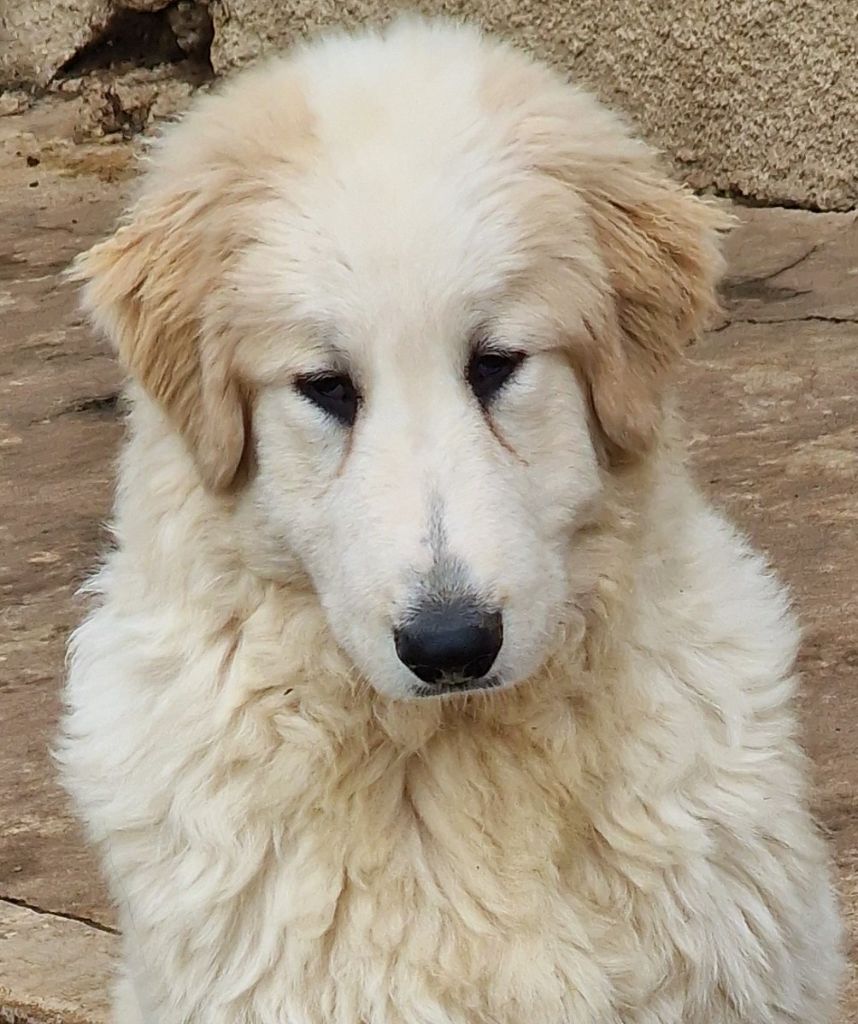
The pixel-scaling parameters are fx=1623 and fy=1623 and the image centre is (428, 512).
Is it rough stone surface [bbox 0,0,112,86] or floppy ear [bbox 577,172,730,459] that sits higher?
floppy ear [bbox 577,172,730,459]

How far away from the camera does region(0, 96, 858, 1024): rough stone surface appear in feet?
11.9

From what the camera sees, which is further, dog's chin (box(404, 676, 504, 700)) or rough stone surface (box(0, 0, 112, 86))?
rough stone surface (box(0, 0, 112, 86))

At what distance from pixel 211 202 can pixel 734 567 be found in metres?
1.07

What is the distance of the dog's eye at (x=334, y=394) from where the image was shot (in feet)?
7.62

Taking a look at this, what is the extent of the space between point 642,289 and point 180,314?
2.29 ft

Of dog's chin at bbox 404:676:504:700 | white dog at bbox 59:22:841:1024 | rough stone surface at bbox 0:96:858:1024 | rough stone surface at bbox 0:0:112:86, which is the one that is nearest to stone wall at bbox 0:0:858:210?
rough stone surface at bbox 0:96:858:1024

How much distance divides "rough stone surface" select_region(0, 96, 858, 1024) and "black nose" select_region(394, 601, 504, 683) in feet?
4.69

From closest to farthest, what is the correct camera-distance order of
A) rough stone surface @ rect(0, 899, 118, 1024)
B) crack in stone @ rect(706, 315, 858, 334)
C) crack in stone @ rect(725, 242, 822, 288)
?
rough stone surface @ rect(0, 899, 118, 1024) < crack in stone @ rect(706, 315, 858, 334) < crack in stone @ rect(725, 242, 822, 288)

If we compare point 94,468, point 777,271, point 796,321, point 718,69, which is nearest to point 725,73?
point 718,69

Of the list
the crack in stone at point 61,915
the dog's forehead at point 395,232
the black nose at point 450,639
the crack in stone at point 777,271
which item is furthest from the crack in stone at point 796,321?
the black nose at point 450,639

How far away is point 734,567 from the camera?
9.11 feet

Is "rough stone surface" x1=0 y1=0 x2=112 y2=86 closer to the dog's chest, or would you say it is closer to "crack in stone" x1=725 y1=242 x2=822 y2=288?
"crack in stone" x1=725 y1=242 x2=822 y2=288

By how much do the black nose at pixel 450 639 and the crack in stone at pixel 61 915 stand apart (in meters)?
1.62

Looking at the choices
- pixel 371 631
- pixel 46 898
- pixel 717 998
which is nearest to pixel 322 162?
pixel 371 631
